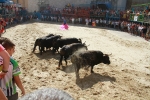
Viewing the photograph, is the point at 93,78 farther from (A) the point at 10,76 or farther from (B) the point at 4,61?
(B) the point at 4,61

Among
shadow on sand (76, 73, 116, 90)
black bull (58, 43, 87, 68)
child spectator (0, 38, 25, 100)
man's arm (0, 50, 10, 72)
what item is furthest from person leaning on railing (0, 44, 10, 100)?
black bull (58, 43, 87, 68)

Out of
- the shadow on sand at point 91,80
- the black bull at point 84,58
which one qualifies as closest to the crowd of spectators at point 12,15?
the black bull at point 84,58

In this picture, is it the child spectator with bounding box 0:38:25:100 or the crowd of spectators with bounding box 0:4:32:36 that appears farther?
the crowd of spectators with bounding box 0:4:32:36

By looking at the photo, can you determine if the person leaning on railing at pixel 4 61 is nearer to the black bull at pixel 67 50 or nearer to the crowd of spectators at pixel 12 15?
the black bull at pixel 67 50

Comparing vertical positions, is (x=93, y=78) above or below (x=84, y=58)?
below

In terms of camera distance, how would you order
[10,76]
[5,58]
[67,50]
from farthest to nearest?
1. [67,50]
2. [10,76]
3. [5,58]

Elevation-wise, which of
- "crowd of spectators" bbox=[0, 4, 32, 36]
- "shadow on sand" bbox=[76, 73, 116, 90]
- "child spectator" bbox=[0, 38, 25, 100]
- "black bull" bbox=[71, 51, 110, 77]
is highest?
"crowd of spectators" bbox=[0, 4, 32, 36]

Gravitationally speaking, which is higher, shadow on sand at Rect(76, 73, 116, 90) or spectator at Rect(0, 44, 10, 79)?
spectator at Rect(0, 44, 10, 79)

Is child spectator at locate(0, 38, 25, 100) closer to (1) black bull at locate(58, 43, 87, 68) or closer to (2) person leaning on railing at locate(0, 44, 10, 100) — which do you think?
(2) person leaning on railing at locate(0, 44, 10, 100)

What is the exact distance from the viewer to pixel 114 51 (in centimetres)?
1091

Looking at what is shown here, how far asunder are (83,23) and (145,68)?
20946mm

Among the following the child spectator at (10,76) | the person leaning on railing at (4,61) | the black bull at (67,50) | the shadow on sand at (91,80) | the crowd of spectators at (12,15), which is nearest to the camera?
the person leaning on railing at (4,61)

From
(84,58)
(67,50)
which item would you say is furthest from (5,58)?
(67,50)

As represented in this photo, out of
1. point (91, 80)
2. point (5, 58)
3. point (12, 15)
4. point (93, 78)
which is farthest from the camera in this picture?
point (12, 15)
